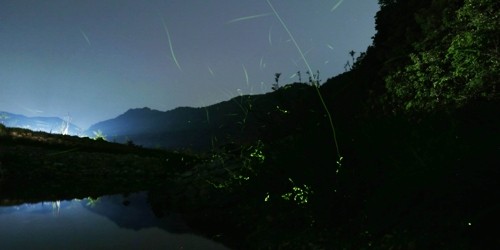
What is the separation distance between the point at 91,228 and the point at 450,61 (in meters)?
8.18

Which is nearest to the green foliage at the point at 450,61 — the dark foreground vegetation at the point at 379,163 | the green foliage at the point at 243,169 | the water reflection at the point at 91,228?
the dark foreground vegetation at the point at 379,163

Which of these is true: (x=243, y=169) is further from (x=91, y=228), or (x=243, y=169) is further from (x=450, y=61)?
(x=450, y=61)

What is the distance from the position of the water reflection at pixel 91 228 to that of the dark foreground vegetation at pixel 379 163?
601 mm

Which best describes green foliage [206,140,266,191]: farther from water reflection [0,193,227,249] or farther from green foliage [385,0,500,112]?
green foliage [385,0,500,112]

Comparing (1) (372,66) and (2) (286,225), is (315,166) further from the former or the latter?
(1) (372,66)

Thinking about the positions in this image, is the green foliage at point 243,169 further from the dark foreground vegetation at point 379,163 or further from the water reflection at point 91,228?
the water reflection at point 91,228

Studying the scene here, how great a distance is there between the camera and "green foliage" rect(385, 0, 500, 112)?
8.20 m

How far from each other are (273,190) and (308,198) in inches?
60.5

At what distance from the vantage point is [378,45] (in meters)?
14.8

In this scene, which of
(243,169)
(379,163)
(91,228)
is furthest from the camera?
(243,169)

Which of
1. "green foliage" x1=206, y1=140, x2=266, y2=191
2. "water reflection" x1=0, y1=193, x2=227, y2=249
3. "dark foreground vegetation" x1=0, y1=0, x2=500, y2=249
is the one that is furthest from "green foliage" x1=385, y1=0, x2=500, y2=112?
"water reflection" x1=0, y1=193, x2=227, y2=249

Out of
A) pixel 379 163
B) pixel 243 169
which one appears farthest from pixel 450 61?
pixel 243 169

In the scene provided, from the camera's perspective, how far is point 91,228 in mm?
7691

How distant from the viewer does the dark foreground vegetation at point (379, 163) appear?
3.81 m
